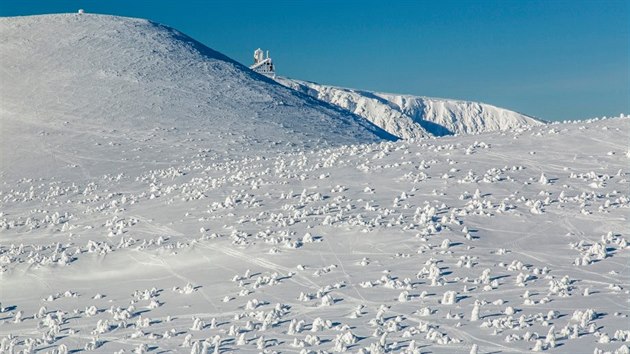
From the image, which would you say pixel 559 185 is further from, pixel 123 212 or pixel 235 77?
pixel 235 77

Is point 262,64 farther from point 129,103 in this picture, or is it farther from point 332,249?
point 332,249

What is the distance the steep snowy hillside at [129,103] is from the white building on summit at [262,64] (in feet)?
42.1

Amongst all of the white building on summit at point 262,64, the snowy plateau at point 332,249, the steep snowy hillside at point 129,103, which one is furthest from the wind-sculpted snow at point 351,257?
the white building on summit at point 262,64

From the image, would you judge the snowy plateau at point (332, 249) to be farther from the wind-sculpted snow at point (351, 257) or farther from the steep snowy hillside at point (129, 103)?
the steep snowy hillside at point (129, 103)

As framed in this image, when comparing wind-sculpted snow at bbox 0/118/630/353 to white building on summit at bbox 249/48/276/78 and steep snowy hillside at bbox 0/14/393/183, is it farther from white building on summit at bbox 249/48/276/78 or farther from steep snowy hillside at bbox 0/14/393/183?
white building on summit at bbox 249/48/276/78

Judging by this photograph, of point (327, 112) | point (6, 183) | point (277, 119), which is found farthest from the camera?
point (327, 112)

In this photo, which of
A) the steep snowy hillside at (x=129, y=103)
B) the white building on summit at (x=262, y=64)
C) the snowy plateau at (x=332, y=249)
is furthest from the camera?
the white building on summit at (x=262, y=64)

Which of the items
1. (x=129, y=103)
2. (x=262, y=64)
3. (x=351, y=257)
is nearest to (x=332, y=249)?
(x=351, y=257)

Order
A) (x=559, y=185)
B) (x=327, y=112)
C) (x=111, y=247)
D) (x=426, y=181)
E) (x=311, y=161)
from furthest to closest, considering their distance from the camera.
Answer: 1. (x=327, y=112)
2. (x=311, y=161)
3. (x=426, y=181)
4. (x=559, y=185)
5. (x=111, y=247)

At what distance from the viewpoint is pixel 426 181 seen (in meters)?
28.3

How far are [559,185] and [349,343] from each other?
14.1 m

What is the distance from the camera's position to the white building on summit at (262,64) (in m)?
93.9

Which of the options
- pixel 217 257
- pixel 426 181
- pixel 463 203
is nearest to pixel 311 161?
pixel 426 181

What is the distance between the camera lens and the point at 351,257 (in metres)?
20.8
